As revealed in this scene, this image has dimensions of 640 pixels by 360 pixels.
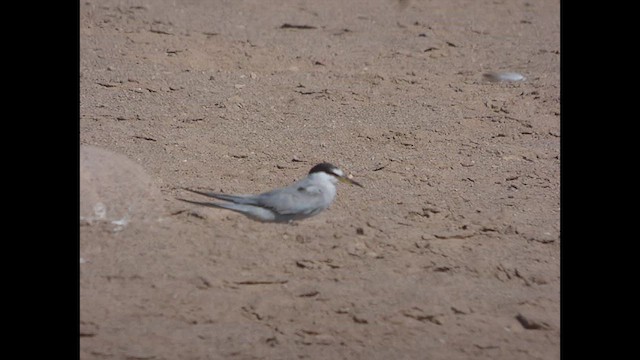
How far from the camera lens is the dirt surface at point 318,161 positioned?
180 inches

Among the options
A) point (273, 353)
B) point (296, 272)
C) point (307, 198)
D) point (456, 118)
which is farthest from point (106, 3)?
point (273, 353)

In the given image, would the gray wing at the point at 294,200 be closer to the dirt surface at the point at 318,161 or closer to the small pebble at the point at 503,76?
the dirt surface at the point at 318,161

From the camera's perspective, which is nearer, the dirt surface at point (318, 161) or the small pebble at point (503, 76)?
the dirt surface at point (318, 161)

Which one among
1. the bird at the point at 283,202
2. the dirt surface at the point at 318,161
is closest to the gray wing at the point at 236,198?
the bird at the point at 283,202

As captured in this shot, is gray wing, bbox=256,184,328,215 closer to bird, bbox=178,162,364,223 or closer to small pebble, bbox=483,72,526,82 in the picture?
bird, bbox=178,162,364,223

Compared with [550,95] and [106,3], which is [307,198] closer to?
[550,95]

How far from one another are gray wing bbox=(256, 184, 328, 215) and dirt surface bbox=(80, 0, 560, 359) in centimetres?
11

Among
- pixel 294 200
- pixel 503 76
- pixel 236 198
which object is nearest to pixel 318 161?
pixel 294 200

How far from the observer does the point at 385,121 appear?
725 cm

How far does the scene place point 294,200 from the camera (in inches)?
215

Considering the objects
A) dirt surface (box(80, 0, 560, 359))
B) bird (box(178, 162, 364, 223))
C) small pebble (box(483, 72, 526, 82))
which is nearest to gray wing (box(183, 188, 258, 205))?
bird (box(178, 162, 364, 223))

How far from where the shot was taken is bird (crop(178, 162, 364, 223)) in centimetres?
543

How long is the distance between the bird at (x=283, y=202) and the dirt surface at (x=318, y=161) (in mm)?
72

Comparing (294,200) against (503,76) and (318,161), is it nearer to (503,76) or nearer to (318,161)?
(318,161)
